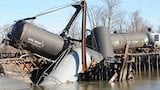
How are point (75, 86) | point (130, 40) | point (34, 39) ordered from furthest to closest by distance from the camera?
point (130, 40)
point (34, 39)
point (75, 86)

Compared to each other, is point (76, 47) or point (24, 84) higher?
point (76, 47)

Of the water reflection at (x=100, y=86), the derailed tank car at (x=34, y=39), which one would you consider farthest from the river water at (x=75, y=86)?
the derailed tank car at (x=34, y=39)

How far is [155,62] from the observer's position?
52125mm

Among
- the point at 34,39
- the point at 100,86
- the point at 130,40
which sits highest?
the point at 34,39

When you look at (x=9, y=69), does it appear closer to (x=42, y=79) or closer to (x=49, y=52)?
(x=42, y=79)

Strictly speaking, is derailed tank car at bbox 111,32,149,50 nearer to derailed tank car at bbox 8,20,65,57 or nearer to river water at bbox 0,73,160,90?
derailed tank car at bbox 8,20,65,57

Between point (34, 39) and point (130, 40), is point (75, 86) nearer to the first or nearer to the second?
point (34, 39)

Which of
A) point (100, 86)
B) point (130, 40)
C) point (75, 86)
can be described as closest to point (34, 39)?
point (75, 86)

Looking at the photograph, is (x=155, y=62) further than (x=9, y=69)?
Yes

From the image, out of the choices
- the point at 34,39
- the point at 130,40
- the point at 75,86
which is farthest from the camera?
the point at 130,40

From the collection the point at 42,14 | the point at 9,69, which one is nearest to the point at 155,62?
the point at 42,14

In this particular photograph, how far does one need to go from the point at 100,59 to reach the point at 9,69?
8.36 m

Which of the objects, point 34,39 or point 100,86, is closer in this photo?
point 100,86

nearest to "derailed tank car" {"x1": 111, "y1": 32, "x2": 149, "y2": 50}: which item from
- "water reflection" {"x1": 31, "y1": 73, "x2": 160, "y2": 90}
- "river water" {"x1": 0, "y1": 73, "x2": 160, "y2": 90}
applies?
"water reflection" {"x1": 31, "y1": 73, "x2": 160, "y2": 90}
